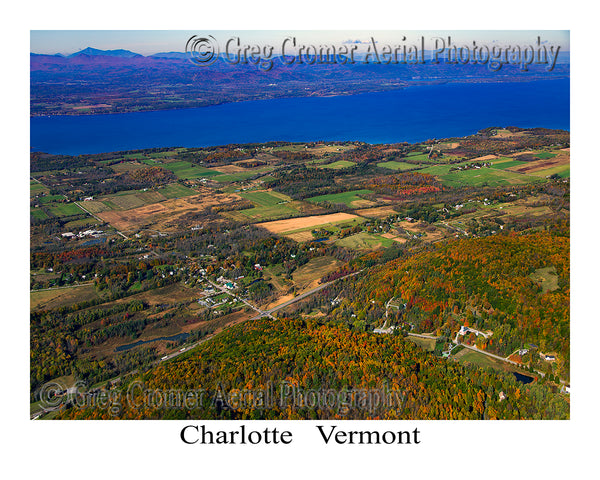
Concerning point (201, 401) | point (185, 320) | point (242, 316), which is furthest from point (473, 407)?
point (185, 320)

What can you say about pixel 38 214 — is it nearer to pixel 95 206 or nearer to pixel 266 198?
pixel 95 206

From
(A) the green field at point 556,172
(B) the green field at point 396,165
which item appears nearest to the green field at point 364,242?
(B) the green field at point 396,165

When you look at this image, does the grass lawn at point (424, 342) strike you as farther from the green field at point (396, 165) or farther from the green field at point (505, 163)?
the green field at point (505, 163)

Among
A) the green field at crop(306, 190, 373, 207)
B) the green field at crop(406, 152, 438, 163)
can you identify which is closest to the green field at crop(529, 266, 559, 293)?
the green field at crop(306, 190, 373, 207)

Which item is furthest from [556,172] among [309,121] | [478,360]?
[309,121]

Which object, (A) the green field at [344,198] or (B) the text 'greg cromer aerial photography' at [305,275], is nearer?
(B) the text 'greg cromer aerial photography' at [305,275]

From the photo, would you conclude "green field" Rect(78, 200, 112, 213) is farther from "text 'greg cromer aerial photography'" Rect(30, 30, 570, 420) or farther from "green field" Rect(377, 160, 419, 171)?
"green field" Rect(377, 160, 419, 171)
